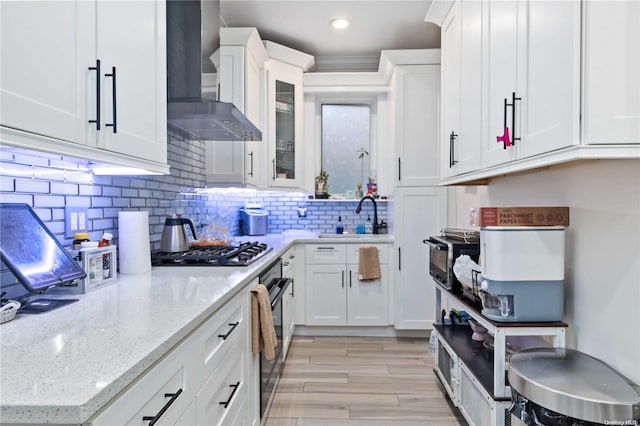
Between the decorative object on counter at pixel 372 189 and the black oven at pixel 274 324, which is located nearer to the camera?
the black oven at pixel 274 324

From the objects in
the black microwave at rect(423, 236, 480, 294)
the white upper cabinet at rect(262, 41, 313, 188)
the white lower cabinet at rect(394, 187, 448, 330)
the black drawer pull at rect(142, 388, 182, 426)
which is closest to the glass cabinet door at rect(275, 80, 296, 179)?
the white upper cabinet at rect(262, 41, 313, 188)

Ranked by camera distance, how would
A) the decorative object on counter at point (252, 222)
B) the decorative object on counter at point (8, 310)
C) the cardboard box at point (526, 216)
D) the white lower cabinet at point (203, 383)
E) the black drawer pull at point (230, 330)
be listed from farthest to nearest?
the decorative object on counter at point (252, 222) → the cardboard box at point (526, 216) → the black drawer pull at point (230, 330) → the decorative object on counter at point (8, 310) → the white lower cabinet at point (203, 383)

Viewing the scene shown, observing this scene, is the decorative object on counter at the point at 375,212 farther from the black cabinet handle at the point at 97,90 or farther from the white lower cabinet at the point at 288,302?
the black cabinet handle at the point at 97,90

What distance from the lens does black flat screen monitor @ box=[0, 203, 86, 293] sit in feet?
3.60

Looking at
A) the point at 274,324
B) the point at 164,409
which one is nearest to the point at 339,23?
the point at 274,324

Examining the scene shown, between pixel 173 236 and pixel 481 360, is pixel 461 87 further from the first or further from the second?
pixel 173 236

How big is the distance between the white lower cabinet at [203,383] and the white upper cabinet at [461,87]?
138 centimetres

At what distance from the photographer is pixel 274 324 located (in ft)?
7.16

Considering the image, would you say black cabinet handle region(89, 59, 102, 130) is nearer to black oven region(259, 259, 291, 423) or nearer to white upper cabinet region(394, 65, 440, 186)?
black oven region(259, 259, 291, 423)

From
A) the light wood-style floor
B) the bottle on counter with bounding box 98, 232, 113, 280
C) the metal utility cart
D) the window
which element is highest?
the window

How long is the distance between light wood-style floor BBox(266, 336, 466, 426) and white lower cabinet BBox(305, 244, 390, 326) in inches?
8.5

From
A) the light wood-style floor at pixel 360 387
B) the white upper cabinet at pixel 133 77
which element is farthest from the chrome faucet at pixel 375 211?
the white upper cabinet at pixel 133 77

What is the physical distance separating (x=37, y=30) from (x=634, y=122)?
1.59 metres

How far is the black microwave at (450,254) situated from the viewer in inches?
81.0
